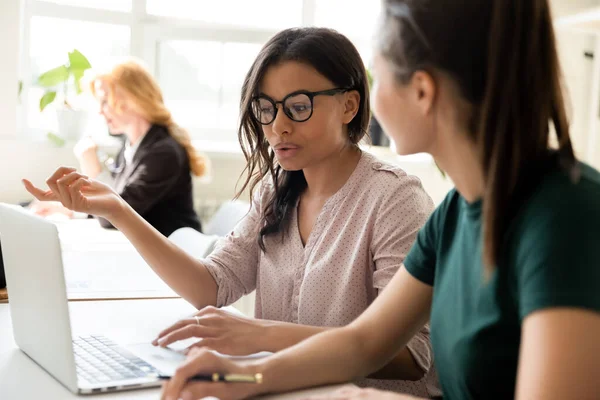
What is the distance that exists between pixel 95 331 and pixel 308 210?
21.4 inches

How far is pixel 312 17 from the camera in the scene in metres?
4.05

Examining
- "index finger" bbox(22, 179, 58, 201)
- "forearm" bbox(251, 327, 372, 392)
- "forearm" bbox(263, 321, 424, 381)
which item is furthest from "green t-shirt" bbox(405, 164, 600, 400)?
"index finger" bbox(22, 179, 58, 201)

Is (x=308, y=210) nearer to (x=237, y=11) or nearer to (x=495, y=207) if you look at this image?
(x=495, y=207)

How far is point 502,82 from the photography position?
0.83 metres

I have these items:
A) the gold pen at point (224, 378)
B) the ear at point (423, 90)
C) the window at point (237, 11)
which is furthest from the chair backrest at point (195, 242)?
the window at point (237, 11)

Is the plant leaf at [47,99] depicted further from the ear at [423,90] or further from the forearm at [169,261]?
the ear at [423,90]

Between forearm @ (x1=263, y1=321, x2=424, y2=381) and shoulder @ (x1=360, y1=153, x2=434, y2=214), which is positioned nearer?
forearm @ (x1=263, y1=321, x2=424, y2=381)

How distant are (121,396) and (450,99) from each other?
60 centimetres

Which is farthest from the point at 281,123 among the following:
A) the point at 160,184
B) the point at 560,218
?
the point at 160,184

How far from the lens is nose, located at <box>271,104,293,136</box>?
151 centimetres

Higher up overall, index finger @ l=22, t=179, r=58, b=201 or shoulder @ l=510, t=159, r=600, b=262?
shoulder @ l=510, t=159, r=600, b=262

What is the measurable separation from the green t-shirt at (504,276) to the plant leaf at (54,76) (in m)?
3.07

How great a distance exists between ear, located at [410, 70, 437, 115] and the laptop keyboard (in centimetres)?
56

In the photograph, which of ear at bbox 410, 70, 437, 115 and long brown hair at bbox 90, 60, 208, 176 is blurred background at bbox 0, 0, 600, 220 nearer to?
long brown hair at bbox 90, 60, 208, 176
